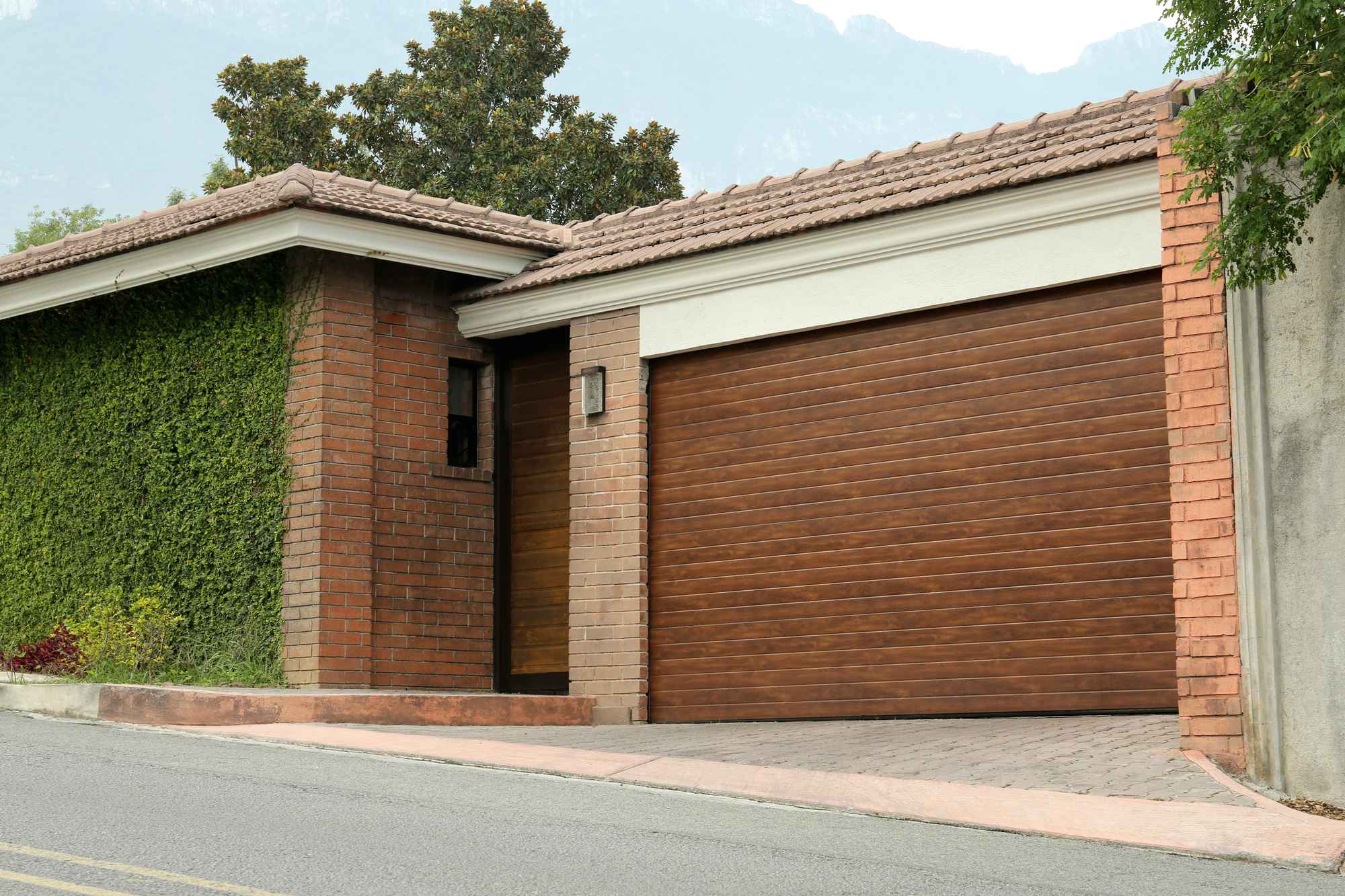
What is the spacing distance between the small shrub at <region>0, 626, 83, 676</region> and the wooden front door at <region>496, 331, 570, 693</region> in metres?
4.01

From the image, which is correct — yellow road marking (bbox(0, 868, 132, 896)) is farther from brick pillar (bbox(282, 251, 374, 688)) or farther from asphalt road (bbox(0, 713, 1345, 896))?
brick pillar (bbox(282, 251, 374, 688))

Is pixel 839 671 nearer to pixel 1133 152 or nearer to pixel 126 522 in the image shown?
pixel 1133 152

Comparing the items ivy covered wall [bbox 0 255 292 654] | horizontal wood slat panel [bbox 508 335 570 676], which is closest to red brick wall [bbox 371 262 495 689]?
horizontal wood slat panel [bbox 508 335 570 676]

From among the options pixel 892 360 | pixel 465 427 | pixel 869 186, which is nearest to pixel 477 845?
pixel 892 360

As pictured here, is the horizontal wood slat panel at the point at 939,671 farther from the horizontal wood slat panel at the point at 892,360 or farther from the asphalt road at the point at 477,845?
the asphalt road at the point at 477,845

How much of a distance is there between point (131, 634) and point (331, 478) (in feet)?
8.58

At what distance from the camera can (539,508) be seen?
15867 millimetres

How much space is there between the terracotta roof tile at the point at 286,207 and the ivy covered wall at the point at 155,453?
635 millimetres

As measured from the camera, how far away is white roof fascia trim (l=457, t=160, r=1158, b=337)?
1171 cm

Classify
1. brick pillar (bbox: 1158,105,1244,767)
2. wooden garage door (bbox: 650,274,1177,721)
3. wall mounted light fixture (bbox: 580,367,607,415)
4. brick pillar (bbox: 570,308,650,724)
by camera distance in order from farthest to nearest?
wall mounted light fixture (bbox: 580,367,607,415) → brick pillar (bbox: 570,308,650,724) → wooden garage door (bbox: 650,274,1177,721) → brick pillar (bbox: 1158,105,1244,767)

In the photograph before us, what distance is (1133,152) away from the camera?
445 inches

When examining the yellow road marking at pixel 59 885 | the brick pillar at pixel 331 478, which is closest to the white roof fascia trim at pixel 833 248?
the brick pillar at pixel 331 478

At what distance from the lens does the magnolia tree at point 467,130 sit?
34.3 m

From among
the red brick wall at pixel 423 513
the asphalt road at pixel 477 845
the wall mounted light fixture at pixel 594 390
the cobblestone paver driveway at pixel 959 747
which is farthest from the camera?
the red brick wall at pixel 423 513
